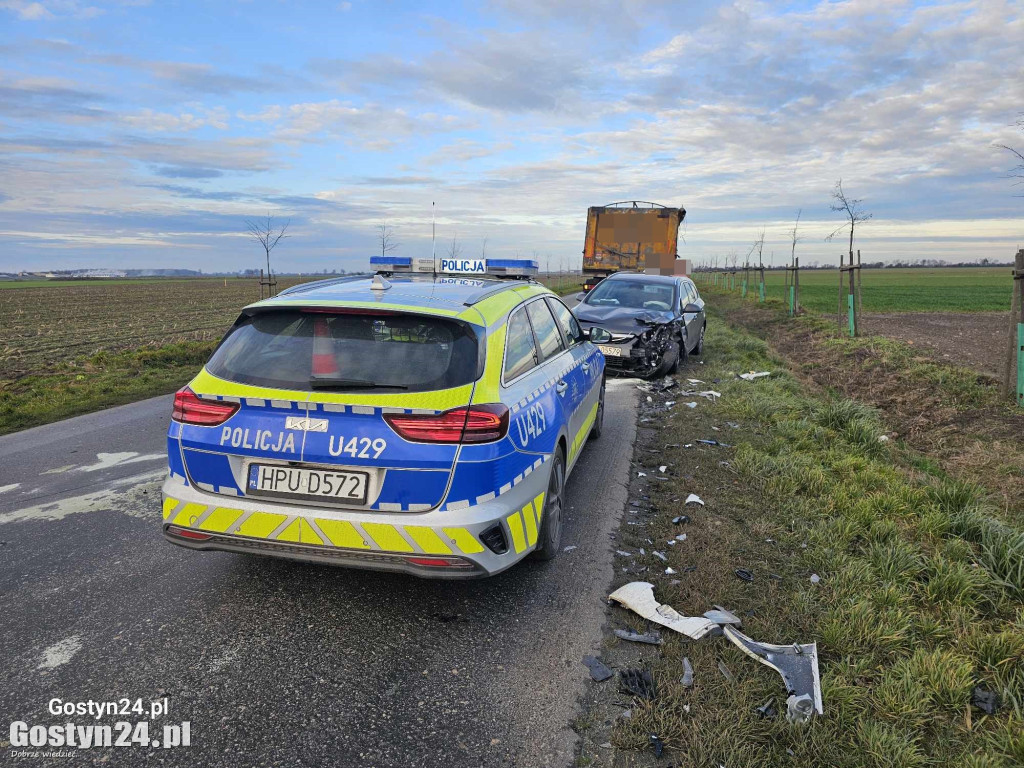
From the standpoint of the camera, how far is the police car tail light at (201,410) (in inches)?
121

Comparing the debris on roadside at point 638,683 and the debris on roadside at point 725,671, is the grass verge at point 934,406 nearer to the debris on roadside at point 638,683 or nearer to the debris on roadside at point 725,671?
the debris on roadside at point 725,671

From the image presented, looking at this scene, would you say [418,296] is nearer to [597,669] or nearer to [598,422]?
[597,669]

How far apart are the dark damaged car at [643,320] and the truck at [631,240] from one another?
25.9ft

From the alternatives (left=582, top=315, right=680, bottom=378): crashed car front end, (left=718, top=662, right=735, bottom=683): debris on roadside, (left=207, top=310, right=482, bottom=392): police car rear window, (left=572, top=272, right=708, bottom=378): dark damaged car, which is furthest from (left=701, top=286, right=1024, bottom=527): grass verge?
(left=207, top=310, right=482, bottom=392): police car rear window

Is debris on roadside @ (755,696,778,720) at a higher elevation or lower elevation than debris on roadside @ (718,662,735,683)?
lower

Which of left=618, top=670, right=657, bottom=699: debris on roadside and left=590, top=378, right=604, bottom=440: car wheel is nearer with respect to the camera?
left=618, top=670, right=657, bottom=699: debris on roadside

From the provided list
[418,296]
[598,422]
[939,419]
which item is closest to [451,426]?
[418,296]

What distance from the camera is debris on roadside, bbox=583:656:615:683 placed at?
2.83m

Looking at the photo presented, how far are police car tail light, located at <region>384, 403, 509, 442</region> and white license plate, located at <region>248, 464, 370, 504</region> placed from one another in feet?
0.89

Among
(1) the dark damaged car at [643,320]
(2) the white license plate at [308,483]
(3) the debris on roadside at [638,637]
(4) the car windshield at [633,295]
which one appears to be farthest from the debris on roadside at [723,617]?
(4) the car windshield at [633,295]

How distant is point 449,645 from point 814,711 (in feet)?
5.11

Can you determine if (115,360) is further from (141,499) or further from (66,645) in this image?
(66,645)

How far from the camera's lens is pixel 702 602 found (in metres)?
3.40

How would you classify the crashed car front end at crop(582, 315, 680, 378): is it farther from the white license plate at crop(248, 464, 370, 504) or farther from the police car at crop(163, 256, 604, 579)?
the white license plate at crop(248, 464, 370, 504)
